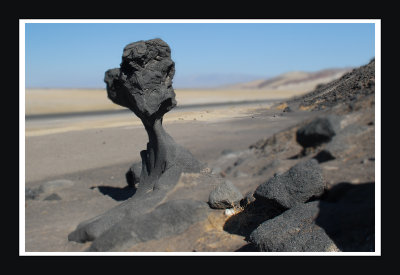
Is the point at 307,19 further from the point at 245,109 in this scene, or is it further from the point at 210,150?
the point at 210,150

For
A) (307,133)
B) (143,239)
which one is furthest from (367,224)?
(307,133)

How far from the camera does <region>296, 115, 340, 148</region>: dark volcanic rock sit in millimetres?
8828

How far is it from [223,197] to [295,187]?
135 centimetres

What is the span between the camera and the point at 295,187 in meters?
6.50

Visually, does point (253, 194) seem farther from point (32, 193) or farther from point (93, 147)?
point (32, 193)

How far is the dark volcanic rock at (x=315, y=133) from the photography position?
8.83 m

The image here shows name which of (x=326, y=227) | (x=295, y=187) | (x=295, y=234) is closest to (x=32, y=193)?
(x=295, y=187)

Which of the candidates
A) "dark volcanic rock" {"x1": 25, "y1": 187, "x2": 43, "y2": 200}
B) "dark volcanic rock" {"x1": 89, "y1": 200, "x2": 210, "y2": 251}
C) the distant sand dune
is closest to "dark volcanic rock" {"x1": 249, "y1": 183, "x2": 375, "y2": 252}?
"dark volcanic rock" {"x1": 89, "y1": 200, "x2": 210, "y2": 251}

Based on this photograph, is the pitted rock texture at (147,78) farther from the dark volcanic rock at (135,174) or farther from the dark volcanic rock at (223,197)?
the dark volcanic rock at (135,174)

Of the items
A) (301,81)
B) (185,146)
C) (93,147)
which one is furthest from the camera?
(301,81)

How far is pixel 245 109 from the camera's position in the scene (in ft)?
22.7

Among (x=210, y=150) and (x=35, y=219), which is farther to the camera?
(x=210, y=150)

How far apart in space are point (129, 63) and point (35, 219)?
3960 mm

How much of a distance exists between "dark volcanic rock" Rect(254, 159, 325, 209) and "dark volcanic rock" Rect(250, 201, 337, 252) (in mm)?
421
